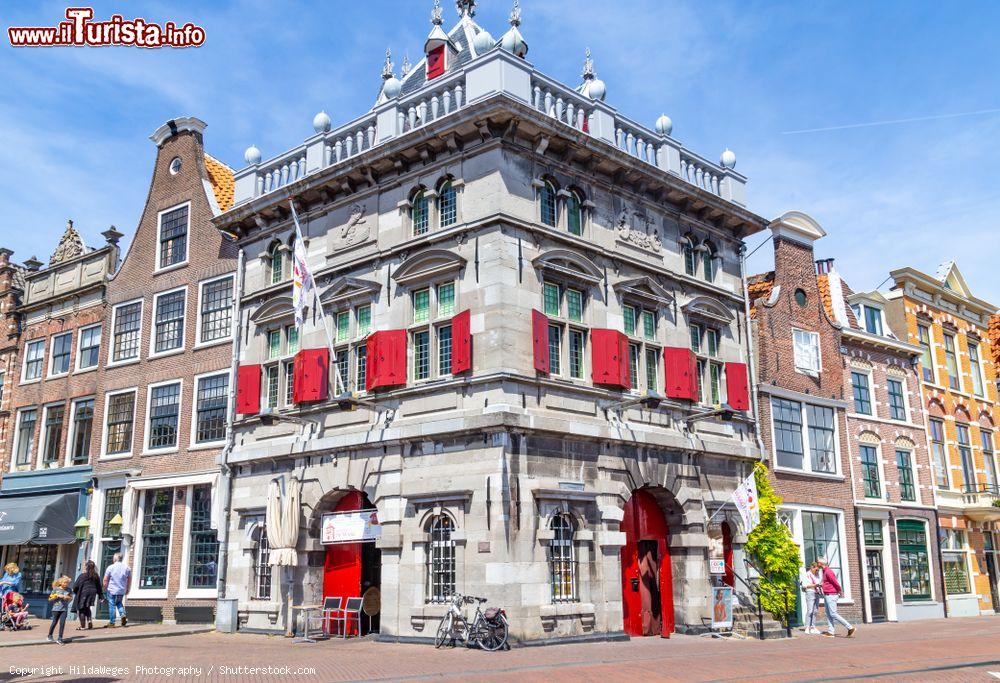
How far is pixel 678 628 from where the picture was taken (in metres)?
20.1

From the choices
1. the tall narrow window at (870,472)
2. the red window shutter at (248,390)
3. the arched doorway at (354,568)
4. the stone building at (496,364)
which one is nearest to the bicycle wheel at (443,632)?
the stone building at (496,364)

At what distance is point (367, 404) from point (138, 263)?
1295 cm

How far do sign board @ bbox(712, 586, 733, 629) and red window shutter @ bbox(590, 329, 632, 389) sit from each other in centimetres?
542

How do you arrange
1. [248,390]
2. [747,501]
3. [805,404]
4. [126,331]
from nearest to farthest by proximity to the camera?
[747,501]
[248,390]
[805,404]
[126,331]

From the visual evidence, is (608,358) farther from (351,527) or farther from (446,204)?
(351,527)

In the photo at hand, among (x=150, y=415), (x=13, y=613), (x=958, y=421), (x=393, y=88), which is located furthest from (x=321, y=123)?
(x=958, y=421)

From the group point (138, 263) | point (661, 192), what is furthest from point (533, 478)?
point (138, 263)

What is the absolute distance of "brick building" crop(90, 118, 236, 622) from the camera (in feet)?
80.3

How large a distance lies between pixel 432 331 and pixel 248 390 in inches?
257

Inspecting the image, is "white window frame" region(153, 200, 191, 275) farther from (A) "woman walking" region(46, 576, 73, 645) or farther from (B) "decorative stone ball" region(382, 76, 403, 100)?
(A) "woman walking" region(46, 576, 73, 645)

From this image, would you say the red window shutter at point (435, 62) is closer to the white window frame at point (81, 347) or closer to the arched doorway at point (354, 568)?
the arched doorway at point (354, 568)

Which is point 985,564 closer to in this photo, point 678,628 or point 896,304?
point 896,304

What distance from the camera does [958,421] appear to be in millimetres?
32844

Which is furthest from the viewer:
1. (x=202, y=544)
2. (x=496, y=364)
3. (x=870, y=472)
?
(x=870, y=472)
